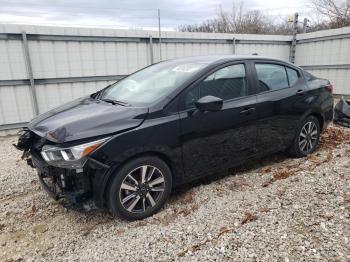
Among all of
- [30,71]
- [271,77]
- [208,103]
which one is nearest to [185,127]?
[208,103]

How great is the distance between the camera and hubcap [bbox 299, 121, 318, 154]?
15.0 feet

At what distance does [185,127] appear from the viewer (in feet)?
10.4

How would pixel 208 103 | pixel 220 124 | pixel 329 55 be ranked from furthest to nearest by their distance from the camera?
pixel 329 55, pixel 220 124, pixel 208 103

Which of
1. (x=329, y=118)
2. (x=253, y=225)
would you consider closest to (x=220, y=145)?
(x=253, y=225)

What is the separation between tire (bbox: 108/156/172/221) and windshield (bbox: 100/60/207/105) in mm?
704

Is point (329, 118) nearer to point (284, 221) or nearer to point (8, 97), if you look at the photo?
point (284, 221)

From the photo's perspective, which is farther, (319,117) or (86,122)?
(319,117)

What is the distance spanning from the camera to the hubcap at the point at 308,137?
15.0 feet

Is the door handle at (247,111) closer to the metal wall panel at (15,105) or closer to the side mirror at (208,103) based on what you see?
the side mirror at (208,103)

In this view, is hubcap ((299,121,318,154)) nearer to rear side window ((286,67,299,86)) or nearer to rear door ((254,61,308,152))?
rear door ((254,61,308,152))

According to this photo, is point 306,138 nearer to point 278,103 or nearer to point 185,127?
point 278,103

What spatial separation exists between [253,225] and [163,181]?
0.99 meters

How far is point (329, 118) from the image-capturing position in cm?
492

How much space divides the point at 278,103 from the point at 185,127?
161cm
